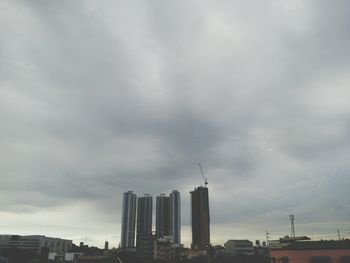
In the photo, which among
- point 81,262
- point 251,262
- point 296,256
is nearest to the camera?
point 296,256

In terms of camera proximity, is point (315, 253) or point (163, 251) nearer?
point (315, 253)

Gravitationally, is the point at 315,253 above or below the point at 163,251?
above

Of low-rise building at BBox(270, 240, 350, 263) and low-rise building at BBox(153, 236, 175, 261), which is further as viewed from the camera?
low-rise building at BBox(153, 236, 175, 261)

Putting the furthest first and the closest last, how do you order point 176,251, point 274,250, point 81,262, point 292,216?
point 176,251
point 292,216
point 81,262
point 274,250

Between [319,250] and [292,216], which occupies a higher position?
[292,216]

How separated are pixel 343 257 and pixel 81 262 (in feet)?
315

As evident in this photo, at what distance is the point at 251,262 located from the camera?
102375 mm

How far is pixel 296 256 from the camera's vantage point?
241 ft

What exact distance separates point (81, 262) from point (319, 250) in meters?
91.5

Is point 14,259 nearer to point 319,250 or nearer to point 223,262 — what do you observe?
point 223,262

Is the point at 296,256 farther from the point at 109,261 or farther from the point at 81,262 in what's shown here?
the point at 81,262

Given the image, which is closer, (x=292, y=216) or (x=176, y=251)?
(x=292, y=216)

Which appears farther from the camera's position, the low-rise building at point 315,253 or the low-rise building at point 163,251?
the low-rise building at point 163,251

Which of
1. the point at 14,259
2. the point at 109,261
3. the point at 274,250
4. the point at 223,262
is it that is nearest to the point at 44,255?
the point at 14,259
